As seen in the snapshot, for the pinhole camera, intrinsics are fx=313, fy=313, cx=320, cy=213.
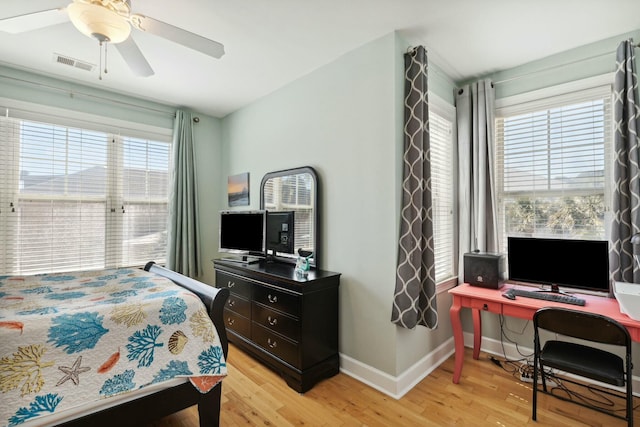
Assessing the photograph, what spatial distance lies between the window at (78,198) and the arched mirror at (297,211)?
1.60m

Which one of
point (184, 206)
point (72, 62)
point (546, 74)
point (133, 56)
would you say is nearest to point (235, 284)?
point (184, 206)

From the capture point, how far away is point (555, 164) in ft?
8.81

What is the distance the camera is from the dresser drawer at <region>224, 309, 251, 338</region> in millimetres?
2844

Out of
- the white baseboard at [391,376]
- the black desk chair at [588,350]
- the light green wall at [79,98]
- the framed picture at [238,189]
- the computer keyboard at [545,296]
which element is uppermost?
the light green wall at [79,98]

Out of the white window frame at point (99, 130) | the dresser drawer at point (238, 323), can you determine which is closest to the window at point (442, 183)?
the dresser drawer at point (238, 323)

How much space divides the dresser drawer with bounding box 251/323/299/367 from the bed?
0.67m

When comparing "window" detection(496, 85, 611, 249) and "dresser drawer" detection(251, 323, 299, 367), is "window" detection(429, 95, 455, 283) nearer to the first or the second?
"window" detection(496, 85, 611, 249)

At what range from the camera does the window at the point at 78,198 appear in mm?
2912

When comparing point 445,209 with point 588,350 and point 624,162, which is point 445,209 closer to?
point 624,162

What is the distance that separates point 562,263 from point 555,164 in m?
0.87

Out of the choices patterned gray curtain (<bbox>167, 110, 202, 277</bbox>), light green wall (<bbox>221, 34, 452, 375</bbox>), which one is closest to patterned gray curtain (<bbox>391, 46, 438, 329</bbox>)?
light green wall (<bbox>221, 34, 452, 375</bbox>)

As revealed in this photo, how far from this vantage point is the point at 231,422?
196 cm

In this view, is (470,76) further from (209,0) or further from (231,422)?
(231,422)

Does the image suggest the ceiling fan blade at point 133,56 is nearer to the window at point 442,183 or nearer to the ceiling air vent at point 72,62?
the ceiling air vent at point 72,62
